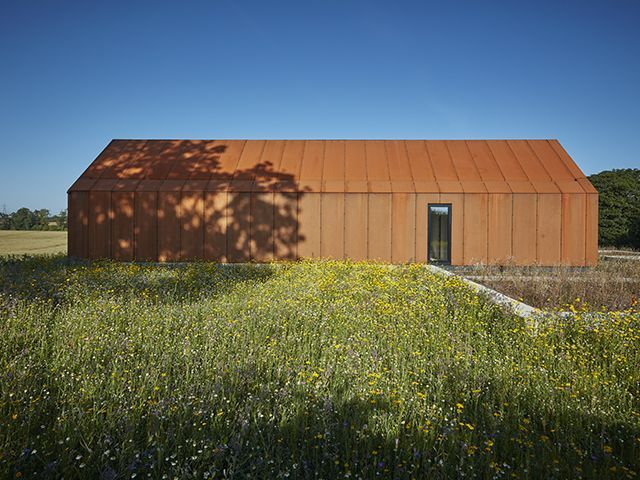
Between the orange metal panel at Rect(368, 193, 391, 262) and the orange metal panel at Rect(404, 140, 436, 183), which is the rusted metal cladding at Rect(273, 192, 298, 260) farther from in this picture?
the orange metal panel at Rect(404, 140, 436, 183)

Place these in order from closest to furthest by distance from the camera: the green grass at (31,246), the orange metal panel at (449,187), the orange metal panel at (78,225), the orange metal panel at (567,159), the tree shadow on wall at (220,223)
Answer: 1. the orange metal panel at (449,187)
2. the tree shadow on wall at (220,223)
3. the orange metal panel at (78,225)
4. the orange metal panel at (567,159)
5. the green grass at (31,246)

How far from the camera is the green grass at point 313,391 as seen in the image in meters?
2.65

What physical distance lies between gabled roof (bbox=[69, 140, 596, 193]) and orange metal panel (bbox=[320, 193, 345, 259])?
0.39 m

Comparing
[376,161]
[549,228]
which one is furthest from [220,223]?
[549,228]

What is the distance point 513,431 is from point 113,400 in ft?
10.9

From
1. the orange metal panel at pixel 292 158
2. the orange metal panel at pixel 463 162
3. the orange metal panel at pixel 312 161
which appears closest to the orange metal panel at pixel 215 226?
the orange metal panel at pixel 292 158

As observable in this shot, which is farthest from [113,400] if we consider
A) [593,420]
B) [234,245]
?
[234,245]

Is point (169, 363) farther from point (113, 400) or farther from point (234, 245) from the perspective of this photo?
point (234, 245)

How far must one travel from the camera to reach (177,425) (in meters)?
3.04

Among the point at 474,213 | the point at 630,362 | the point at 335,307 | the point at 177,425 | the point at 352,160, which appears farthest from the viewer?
the point at 352,160

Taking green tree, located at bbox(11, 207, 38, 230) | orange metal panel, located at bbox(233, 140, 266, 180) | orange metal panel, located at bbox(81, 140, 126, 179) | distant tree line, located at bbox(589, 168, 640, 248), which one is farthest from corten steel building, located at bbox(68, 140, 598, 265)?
green tree, located at bbox(11, 207, 38, 230)

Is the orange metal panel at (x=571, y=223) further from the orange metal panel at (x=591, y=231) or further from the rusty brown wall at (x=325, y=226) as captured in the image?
the orange metal panel at (x=591, y=231)

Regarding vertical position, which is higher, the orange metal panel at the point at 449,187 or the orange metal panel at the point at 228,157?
the orange metal panel at the point at 228,157

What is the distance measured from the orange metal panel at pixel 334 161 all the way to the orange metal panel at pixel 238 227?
10.8ft
